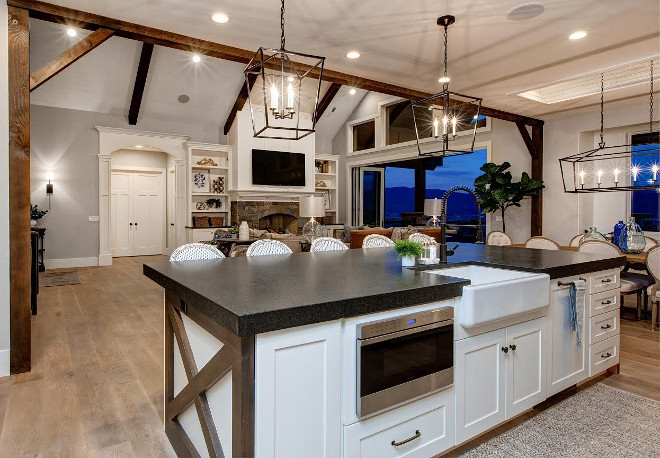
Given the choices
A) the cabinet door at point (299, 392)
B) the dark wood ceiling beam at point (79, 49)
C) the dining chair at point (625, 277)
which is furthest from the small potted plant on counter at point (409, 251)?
the dark wood ceiling beam at point (79, 49)

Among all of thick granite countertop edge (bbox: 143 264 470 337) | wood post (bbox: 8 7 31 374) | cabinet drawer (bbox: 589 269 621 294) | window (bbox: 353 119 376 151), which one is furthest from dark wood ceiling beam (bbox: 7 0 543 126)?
window (bbox: 353 119 376 151)

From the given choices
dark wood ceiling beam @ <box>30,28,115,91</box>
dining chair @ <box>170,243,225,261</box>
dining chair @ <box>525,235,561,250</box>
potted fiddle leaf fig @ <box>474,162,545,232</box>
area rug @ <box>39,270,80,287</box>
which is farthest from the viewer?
potted fiddle leaf fig @ <box>474,162,545,232</box>

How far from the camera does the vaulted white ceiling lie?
324 cm

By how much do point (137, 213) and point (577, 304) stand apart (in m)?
10.4

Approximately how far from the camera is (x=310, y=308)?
1411 millimetres

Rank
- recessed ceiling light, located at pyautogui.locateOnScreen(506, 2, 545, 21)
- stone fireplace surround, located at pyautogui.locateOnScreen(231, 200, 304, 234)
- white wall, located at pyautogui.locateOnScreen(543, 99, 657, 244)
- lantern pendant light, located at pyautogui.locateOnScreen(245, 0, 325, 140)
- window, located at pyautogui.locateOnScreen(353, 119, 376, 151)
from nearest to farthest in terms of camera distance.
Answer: lantern pendant light, located at pyautogui.locateOnScreen(245, 0, 325, 140), recessed ceiling light, located at pyautogui.locateOnScreen(506, 2, 545, 21), white wall, located at pyautogui.locateOnScreen(543, 99, 657, 244), stone fireplace surround, located at pyautogui.locateOnScreen(231, 200, 304, 234), window, located at pyautogui.locateOnScreen(353, 119, 376, 151)

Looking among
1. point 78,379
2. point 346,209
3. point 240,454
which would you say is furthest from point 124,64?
point 240,454

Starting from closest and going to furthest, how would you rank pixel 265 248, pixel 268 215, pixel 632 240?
pixel 265 248, pixel 632 240, pixel 268 215

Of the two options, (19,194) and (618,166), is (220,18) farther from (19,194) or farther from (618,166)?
(618,166)

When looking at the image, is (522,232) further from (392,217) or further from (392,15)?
(392,15)

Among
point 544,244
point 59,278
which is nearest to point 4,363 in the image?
point 59,278

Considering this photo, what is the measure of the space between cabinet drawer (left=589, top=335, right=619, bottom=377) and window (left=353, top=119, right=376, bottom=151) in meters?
8.08

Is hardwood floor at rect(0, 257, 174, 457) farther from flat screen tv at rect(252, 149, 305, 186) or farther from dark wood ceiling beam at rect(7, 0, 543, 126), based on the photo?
flat screen tv at rect(252, 149, 305, 186)

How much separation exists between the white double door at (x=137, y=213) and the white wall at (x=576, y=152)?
9071mm
